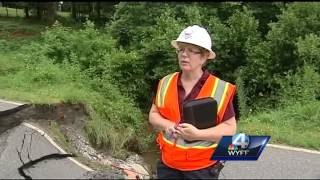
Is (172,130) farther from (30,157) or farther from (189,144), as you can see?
(30,157)

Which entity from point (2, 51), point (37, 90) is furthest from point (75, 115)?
point (2, 51)

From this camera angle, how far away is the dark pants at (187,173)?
3965 mm

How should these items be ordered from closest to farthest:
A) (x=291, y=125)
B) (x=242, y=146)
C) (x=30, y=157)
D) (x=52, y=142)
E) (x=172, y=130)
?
1. (x=242, y=146)
2. (x=172, y=130)
3. (x=30, y=157)
4. (x=52, y=142)
5. (x=291, y=125)

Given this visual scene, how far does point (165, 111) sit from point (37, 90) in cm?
1029

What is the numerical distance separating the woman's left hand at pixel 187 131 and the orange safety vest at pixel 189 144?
107mm

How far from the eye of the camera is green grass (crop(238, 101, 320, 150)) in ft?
29.3

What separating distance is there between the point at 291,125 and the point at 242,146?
7007 mm

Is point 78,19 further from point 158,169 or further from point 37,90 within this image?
point 158,169

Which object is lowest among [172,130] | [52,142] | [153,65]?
[153,65]

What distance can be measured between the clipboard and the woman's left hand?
0.05 m

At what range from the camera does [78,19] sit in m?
33.9

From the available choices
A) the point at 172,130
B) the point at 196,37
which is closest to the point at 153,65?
the point at 196,37

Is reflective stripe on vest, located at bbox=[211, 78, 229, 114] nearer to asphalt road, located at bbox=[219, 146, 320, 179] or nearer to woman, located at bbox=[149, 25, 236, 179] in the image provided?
woman, located at bbox=[149, 25, 236, 179]

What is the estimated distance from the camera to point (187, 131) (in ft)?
12.5
